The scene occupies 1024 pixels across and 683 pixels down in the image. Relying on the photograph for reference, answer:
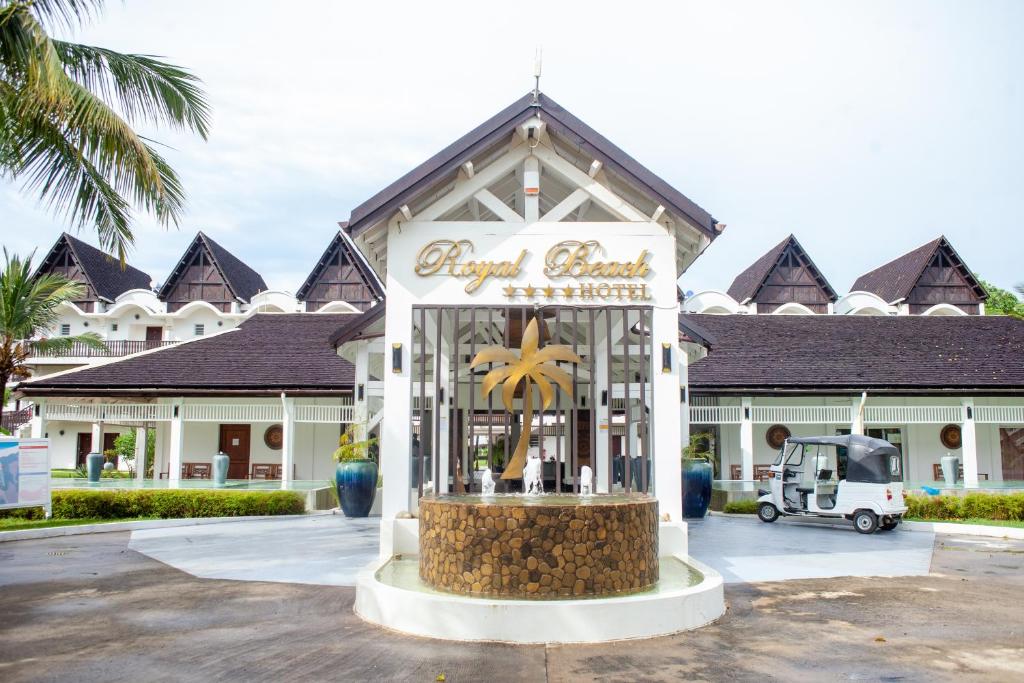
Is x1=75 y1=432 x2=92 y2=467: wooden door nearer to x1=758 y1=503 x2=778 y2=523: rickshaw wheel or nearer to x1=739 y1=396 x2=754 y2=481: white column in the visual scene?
x1=739 y1=396 x2=754 y2=481: white column

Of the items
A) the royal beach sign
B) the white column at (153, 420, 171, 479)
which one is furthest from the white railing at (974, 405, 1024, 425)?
the white column at (153, 420, 171, 479)

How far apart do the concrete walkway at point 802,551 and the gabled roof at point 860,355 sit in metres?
6.70

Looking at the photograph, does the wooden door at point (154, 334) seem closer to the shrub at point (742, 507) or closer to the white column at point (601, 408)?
the white column at point (601, 408)

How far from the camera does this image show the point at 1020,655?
247 inches

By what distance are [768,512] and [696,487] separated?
1544 mm

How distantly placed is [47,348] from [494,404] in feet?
36.1

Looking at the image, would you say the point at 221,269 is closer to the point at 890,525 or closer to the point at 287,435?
the point at 287,435

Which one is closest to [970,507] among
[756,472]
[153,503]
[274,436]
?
[756,472]

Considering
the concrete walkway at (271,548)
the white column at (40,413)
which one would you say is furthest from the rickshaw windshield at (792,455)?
the white column at (40,413)

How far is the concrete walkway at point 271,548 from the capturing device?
1001 centimetres

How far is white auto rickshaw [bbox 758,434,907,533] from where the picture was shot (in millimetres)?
14820

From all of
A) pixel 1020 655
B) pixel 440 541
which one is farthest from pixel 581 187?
pixel 1020 655

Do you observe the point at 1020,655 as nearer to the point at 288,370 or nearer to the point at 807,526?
the point at 807,526

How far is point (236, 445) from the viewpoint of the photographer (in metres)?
25.8
